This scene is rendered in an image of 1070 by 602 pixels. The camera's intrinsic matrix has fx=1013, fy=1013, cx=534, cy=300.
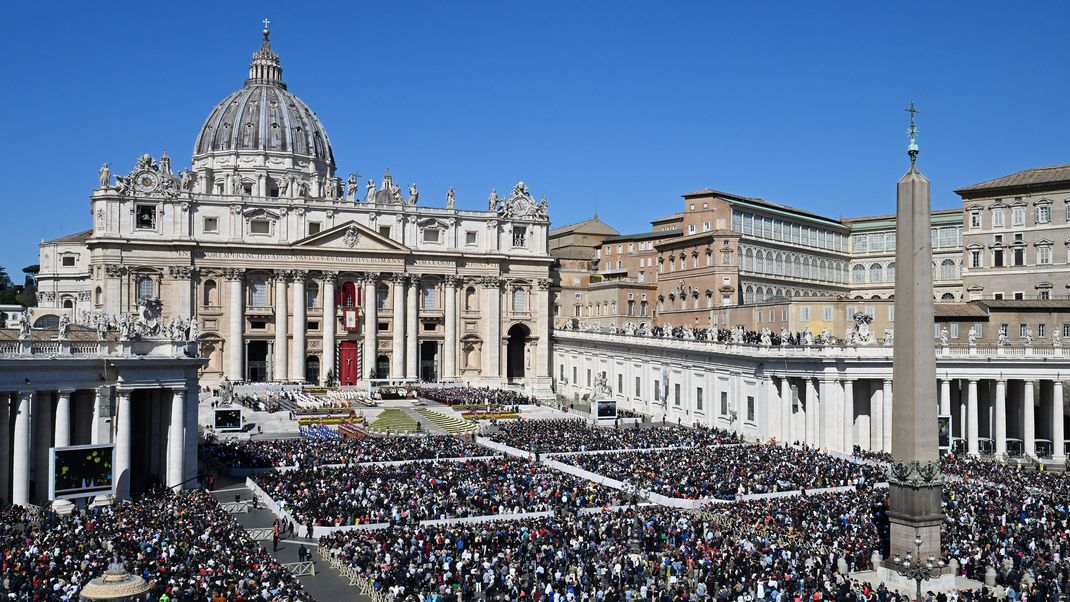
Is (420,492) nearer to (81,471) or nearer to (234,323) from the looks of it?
(81,471)

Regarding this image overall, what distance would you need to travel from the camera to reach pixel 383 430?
Result: 58.5m

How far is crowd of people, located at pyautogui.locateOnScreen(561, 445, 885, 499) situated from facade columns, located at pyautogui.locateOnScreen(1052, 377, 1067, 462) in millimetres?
12377

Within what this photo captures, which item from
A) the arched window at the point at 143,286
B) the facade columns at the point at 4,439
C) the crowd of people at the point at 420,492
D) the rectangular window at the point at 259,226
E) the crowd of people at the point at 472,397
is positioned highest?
the rectangular window at the point at 259,226

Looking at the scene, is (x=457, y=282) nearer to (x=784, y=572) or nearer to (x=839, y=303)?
(x=839, y=303)

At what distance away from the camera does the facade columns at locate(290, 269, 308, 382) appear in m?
85.3

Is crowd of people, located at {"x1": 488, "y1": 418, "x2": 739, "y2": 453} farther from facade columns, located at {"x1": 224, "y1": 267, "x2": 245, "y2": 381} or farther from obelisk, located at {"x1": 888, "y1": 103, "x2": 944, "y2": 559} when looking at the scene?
facade columns, located at {"x1": 224, "y1": 267, "x2": 245, "y2": 381}

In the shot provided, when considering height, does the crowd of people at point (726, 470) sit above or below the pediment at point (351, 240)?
below

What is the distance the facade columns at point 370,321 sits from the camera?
286 ft

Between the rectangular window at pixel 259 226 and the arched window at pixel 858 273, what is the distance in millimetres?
51671

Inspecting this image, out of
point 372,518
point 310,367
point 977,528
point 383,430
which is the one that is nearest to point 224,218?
point 310,367

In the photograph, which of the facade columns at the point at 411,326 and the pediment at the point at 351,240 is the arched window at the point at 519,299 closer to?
the facade columns at the point at 411,326

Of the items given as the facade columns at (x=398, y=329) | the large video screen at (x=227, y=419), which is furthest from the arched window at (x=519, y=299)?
the large video screen at (x=227, y=419)

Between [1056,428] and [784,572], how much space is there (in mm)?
32253

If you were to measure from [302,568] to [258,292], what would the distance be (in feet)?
198
